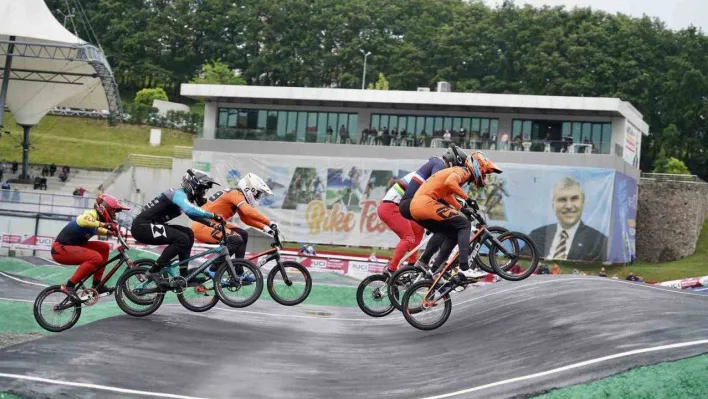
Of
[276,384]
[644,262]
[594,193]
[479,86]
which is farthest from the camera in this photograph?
[479,86]

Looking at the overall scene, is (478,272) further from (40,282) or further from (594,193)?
(594,193)

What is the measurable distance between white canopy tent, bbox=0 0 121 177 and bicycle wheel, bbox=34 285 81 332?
3934 centimetres

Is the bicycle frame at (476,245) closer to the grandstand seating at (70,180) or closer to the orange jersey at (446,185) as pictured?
the orange jersey at (446,185)

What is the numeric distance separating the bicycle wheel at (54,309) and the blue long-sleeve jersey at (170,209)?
184 centimetres

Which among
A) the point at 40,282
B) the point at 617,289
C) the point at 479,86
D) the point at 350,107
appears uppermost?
the point at 479,86

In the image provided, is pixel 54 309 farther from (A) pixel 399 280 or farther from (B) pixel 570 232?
(B) pixel 570 232

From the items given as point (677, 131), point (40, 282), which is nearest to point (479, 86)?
point (677, 131)

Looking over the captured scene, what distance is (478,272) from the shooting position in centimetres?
1609

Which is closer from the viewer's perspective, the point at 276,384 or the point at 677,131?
the point at 276,384

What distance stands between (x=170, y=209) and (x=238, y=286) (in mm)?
1773

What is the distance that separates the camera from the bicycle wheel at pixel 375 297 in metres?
17.0

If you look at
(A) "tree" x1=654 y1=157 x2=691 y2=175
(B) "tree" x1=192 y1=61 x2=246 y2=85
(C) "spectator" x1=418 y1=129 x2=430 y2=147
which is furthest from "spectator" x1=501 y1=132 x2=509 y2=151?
(B) "tree" x1=192 y1=61 x2=246 y2=85

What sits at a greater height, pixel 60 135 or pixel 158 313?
pixel 60 135

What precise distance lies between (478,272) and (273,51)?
3861 inches
